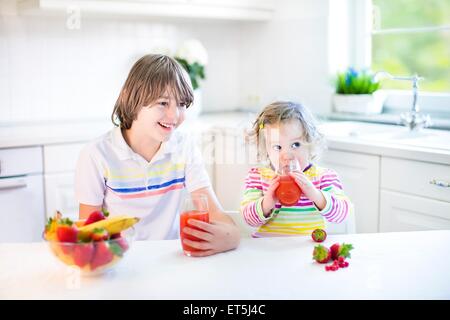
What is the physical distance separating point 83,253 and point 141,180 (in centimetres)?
68

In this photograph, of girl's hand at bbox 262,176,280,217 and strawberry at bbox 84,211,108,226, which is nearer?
strawberry at bbox 84,211,108,226

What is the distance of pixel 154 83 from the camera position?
65.6 inches

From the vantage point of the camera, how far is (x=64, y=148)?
8.63 ft

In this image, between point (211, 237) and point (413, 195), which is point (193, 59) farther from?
point (211, 237)

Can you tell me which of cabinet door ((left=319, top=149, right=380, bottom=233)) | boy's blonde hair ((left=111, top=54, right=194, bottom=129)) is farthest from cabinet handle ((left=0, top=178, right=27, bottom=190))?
cabinet door ((left=319, top=149, right=380, bottom=233))

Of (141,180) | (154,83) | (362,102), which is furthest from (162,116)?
(362,102)

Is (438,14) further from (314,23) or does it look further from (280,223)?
(280,223)

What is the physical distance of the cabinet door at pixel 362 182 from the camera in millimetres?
2410

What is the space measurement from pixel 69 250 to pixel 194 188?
0.74 meters

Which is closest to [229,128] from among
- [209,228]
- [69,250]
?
[209,228]

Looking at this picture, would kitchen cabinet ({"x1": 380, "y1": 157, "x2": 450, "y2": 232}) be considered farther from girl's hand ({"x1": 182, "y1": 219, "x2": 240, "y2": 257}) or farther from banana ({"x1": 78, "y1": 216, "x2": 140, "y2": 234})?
banana ({"x1": 78, "y1": 216, "x2": 140, "y2": 234})

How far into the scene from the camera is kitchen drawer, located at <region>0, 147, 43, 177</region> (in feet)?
8.14

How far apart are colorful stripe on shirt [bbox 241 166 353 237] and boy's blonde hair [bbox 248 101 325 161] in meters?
0.07

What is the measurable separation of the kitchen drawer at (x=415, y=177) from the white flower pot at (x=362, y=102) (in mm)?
710
